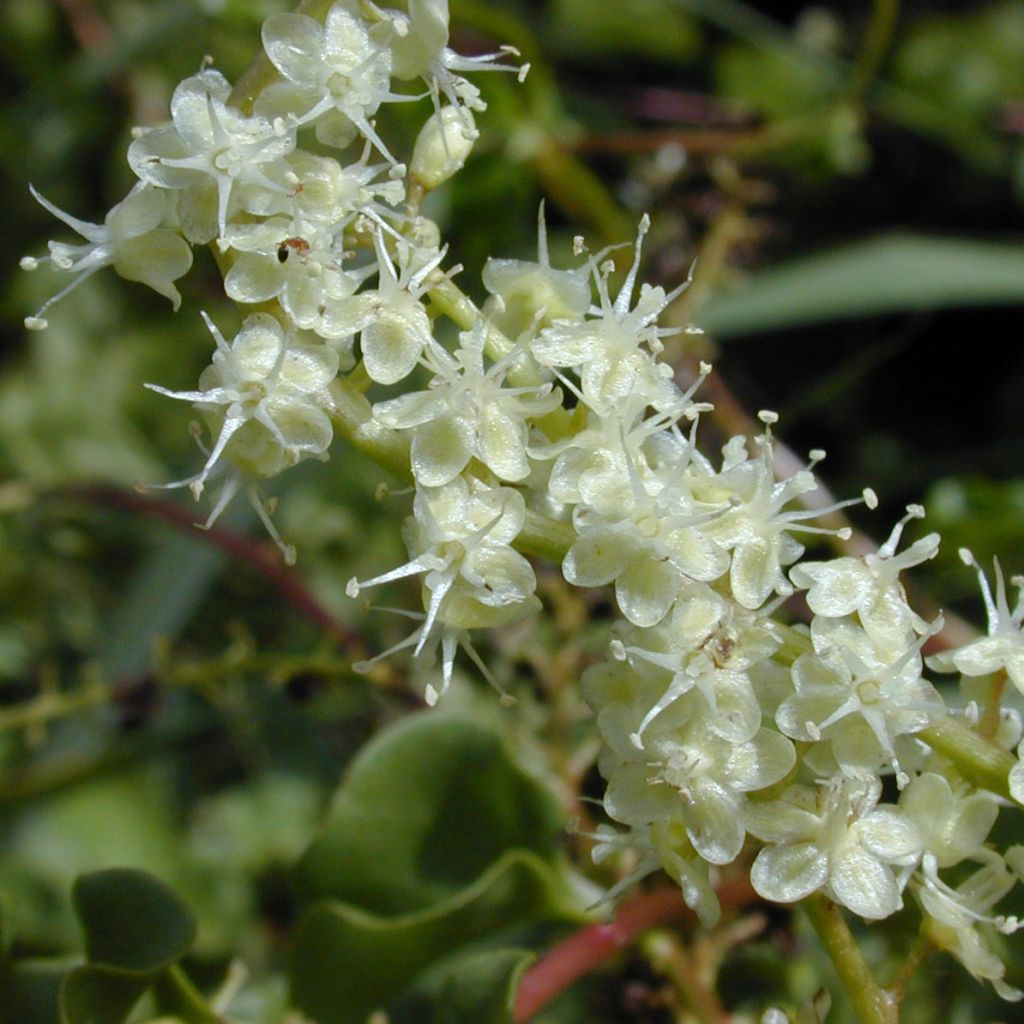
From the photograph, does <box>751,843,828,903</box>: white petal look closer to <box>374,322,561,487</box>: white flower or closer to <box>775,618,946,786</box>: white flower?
<box>775,618,946,786</box>: white flower

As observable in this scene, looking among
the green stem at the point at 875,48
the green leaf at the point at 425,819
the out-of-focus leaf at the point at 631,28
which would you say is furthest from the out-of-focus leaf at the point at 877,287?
the green leaf at the point at 425,819

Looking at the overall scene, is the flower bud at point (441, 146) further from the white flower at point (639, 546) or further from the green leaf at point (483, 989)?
the green leaf at point (483, 989)

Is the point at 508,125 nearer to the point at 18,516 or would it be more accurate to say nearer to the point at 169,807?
the point at 18,516

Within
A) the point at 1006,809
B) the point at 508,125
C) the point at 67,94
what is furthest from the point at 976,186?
the point at 67,94

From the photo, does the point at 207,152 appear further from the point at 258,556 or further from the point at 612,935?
the point at 258,556

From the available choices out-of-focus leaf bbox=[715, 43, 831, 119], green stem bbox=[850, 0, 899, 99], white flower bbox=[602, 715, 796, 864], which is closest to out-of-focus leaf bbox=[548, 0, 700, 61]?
out-of-focus leaf bbox=[715, 43, 831, 119]

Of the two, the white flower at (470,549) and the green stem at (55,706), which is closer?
the white flower at (470,549)

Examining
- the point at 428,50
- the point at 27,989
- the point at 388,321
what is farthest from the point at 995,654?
the point at 27,989
